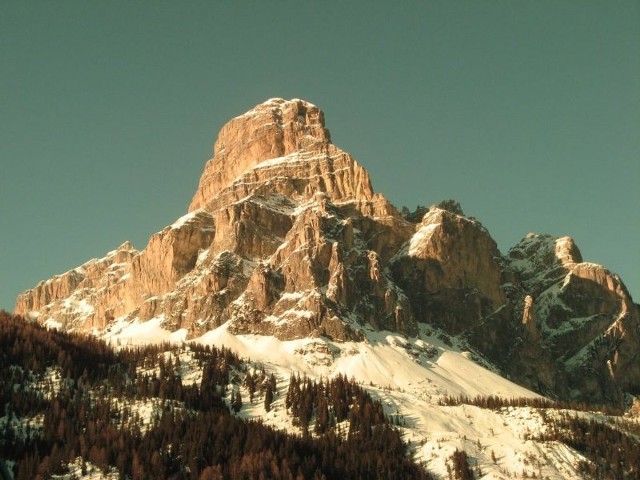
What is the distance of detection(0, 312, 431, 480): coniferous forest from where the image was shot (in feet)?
382

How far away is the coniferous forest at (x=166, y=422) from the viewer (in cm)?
11638

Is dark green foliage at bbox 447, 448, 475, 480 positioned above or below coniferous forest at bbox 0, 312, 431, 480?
below

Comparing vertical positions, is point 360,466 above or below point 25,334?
below

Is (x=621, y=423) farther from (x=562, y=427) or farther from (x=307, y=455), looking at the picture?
(x=307, y=455)

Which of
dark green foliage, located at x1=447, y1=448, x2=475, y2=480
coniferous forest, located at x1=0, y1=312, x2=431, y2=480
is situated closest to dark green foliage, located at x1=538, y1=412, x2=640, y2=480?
dark green foliage, located at x1=447, y1=448, x2=475, y2=480

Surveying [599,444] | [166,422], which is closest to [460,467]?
[599,444]

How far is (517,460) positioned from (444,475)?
15.7 meters

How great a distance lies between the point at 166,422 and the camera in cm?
13150

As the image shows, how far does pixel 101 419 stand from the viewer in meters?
134

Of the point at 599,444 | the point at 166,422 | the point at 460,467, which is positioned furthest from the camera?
the point at 599,444

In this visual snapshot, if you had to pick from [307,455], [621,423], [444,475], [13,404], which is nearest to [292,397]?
[307,455]

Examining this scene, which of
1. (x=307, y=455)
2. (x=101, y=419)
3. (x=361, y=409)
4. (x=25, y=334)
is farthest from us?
(x=25, y=334)

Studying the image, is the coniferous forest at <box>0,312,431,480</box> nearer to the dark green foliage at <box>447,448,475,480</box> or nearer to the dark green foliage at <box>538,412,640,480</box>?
the dark green foliage at <box>447,448,475,480</box>

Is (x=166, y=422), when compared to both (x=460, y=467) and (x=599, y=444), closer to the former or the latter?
(x=460, y=467)
